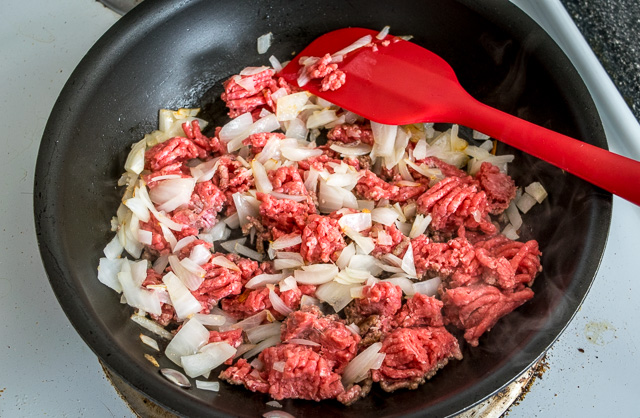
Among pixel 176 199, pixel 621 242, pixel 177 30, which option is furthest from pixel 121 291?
pixel 621 242

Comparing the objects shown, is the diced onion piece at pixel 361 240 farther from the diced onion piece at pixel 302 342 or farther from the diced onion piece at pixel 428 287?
the diced onion piece at pixel 302 342

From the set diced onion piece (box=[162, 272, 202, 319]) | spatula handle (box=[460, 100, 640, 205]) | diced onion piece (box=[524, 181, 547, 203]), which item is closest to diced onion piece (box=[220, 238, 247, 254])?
diced onion piece (box=[162, 272, 202, 319])

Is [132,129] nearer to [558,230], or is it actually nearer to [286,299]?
[286,299]

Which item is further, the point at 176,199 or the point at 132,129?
the point at 132,129

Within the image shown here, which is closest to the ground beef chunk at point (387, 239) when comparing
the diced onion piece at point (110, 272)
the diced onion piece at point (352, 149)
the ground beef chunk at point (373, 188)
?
the ground beef chunk at point (373, 188)

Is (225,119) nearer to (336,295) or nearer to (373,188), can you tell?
(373,188)

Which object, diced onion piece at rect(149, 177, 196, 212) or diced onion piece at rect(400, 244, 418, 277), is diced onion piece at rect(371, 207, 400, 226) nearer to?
diced onion piece at rect(400, 244, 418, 277)
